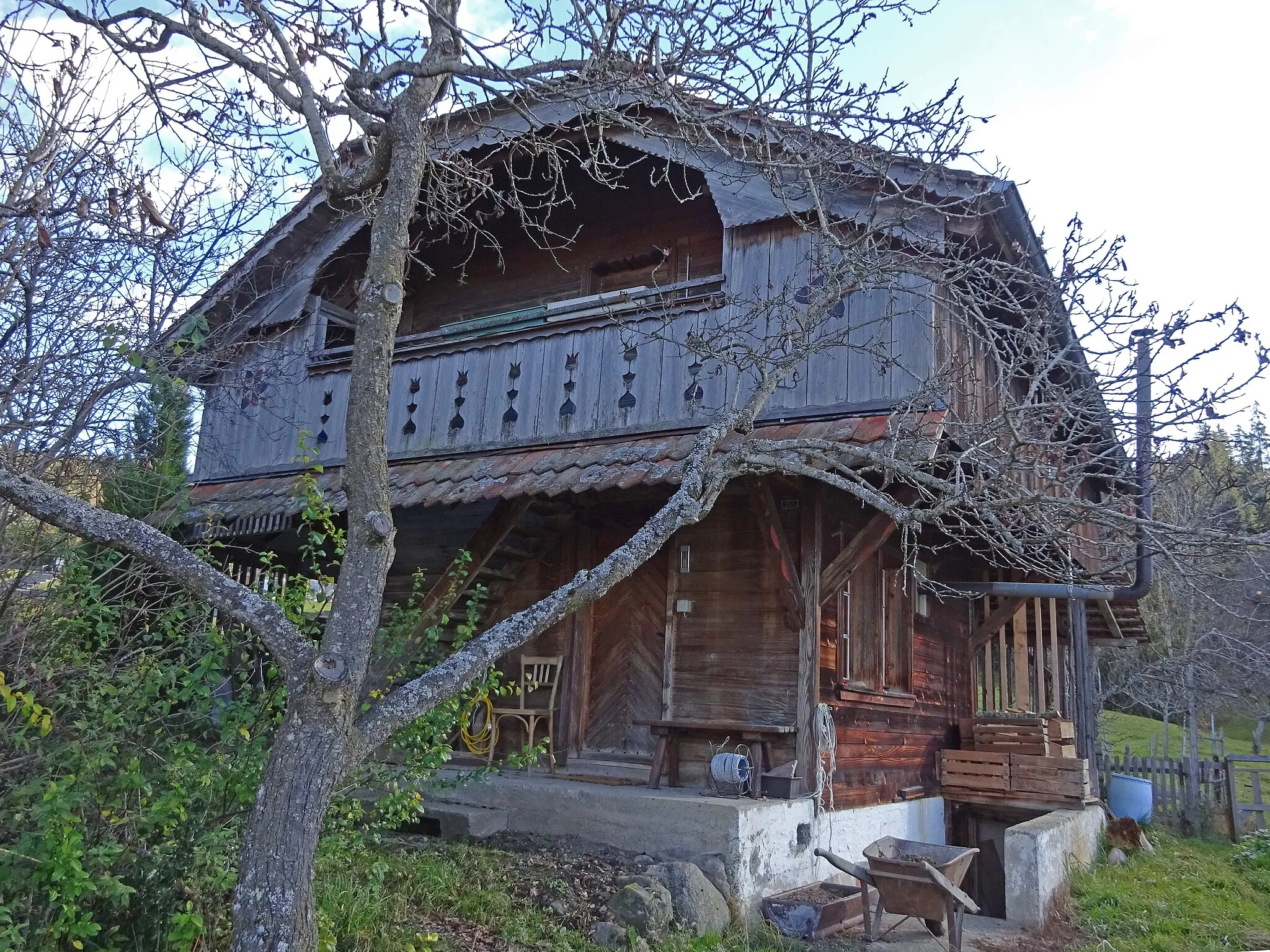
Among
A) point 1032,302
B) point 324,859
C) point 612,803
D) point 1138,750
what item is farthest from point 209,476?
point 1138,750

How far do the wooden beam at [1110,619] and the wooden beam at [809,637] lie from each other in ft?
21.2

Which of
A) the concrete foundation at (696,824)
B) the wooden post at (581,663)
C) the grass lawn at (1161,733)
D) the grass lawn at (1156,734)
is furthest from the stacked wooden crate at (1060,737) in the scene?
the grass lawn at (1161,733)

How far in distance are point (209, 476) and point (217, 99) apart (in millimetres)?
5909

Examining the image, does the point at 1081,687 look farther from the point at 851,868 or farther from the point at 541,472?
the point at 541,472

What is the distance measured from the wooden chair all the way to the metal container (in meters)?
2.59

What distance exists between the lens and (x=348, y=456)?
14.2 feet

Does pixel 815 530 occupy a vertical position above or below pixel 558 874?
above

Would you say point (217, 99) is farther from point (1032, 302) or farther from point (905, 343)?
point (1032, 302)

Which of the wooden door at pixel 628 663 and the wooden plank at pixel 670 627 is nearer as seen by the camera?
the wooden plank at pixel 670 627

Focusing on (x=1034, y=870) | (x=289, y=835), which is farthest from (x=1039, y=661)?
(x=289, y=835)

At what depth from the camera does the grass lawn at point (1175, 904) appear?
7453 millimetres

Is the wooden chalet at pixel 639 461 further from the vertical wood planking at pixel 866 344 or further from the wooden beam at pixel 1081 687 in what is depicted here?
the wooden beam at pixel 1081 687

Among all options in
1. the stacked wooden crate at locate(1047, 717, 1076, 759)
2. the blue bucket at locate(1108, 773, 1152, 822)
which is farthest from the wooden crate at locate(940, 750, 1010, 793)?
the blue bucket at locate(1108, 773, 1152, 822)

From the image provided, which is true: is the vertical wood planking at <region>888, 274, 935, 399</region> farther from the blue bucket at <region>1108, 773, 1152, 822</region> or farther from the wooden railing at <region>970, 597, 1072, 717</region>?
the blue bucket at <region>1108, 773, 1152, 822</region>
